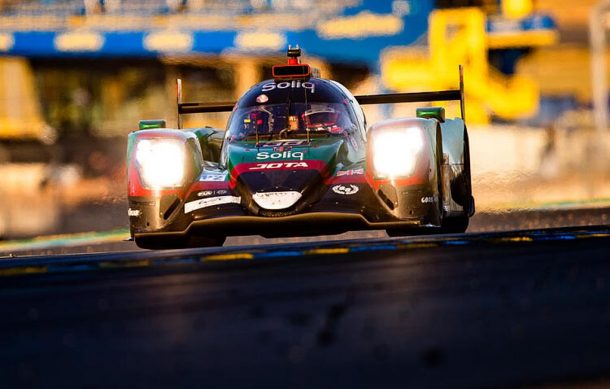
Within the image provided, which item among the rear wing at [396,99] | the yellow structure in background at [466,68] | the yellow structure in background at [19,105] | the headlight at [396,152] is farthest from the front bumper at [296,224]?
the yellow structure in background at [466,68]

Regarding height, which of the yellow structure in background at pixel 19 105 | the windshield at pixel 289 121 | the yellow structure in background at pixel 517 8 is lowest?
the yellow structure in background at pixel 19 105

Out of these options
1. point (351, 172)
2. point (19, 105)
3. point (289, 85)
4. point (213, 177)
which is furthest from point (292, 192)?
point (19, 105)

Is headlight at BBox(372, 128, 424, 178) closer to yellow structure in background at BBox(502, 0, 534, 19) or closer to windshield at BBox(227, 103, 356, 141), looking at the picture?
windshield at BBox(227, 103, 356, 141)

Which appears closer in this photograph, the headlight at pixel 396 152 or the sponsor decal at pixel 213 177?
the headlight at pixel 396 152

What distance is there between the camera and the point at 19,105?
34375mm

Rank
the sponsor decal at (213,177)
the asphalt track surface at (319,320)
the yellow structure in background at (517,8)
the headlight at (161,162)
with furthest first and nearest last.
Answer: the yellow structure in background at (517,8) < the headlight at (161,162) < the sponsor decal at (213,177) < the asphalt track surface at (319,320)

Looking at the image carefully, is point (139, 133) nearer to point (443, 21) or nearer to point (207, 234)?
point (207, 234)

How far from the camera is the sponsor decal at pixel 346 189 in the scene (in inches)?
362

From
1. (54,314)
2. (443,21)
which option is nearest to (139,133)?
(54,314)

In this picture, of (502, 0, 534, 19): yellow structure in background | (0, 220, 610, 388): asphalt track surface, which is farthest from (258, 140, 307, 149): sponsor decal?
(502, 0, 534, 19): yellow structure in background

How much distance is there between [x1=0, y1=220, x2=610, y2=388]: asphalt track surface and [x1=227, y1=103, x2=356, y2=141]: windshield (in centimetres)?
212

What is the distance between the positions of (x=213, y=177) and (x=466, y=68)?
87.4 feet

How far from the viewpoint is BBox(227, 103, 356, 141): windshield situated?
1010cm

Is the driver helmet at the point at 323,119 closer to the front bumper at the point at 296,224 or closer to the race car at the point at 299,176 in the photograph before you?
the race car at the point at 299,176
